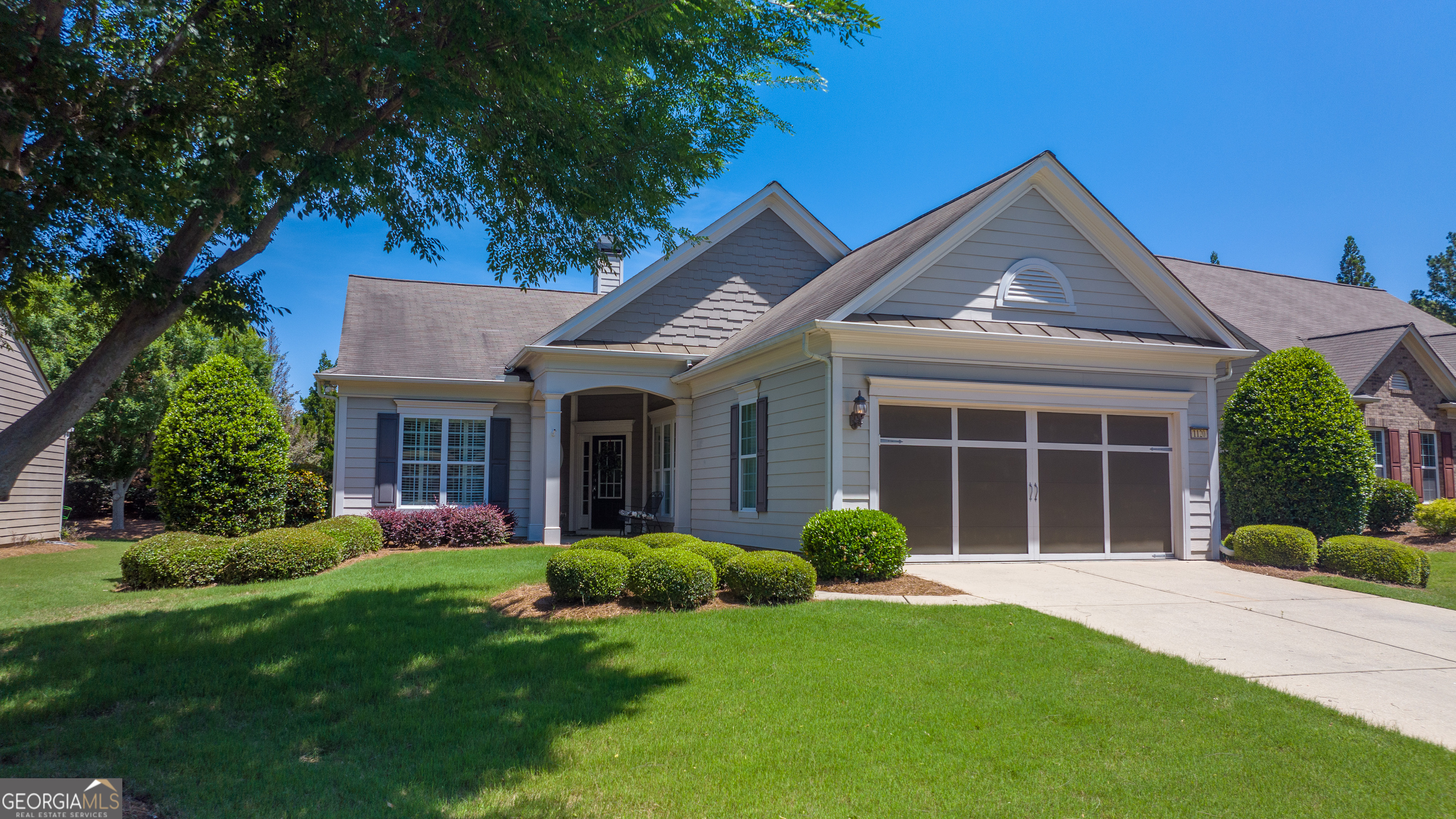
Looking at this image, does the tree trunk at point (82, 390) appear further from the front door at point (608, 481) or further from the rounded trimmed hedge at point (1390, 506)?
the rounded trimmed hedge at point (1390, 506)

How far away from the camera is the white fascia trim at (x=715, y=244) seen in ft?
49.1

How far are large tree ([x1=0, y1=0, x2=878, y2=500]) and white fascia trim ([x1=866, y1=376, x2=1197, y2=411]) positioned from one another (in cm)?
484

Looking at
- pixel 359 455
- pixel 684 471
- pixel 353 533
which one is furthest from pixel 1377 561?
pixel 359 455

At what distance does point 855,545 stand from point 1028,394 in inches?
160

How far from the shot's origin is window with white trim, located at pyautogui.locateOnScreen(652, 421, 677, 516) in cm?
1670

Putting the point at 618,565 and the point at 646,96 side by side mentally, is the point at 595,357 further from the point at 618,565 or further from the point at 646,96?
the point at 646,96

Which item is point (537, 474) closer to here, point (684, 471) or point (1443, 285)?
point (684, 471)

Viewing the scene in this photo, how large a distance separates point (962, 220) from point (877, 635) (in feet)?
22.7

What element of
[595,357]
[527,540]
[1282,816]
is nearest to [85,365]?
[1282,816]

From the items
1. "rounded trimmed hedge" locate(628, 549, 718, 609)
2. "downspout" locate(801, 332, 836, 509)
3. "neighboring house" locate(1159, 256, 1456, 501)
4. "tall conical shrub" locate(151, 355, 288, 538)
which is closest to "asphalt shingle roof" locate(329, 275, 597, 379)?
"tall conical shrub" locate(151, 355, 288, 538)

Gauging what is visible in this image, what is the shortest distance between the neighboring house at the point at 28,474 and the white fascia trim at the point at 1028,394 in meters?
16.1

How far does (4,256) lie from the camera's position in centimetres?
527

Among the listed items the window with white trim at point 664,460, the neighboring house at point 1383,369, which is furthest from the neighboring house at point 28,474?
the neighboring house at point 1383,369

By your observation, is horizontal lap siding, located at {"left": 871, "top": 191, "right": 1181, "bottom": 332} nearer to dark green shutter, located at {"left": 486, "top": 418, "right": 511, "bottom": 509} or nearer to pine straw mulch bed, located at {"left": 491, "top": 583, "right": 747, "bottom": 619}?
pine straw mulch bed, located at {"left": 491, "top": 583, "right": 747, "bottom": 619}
